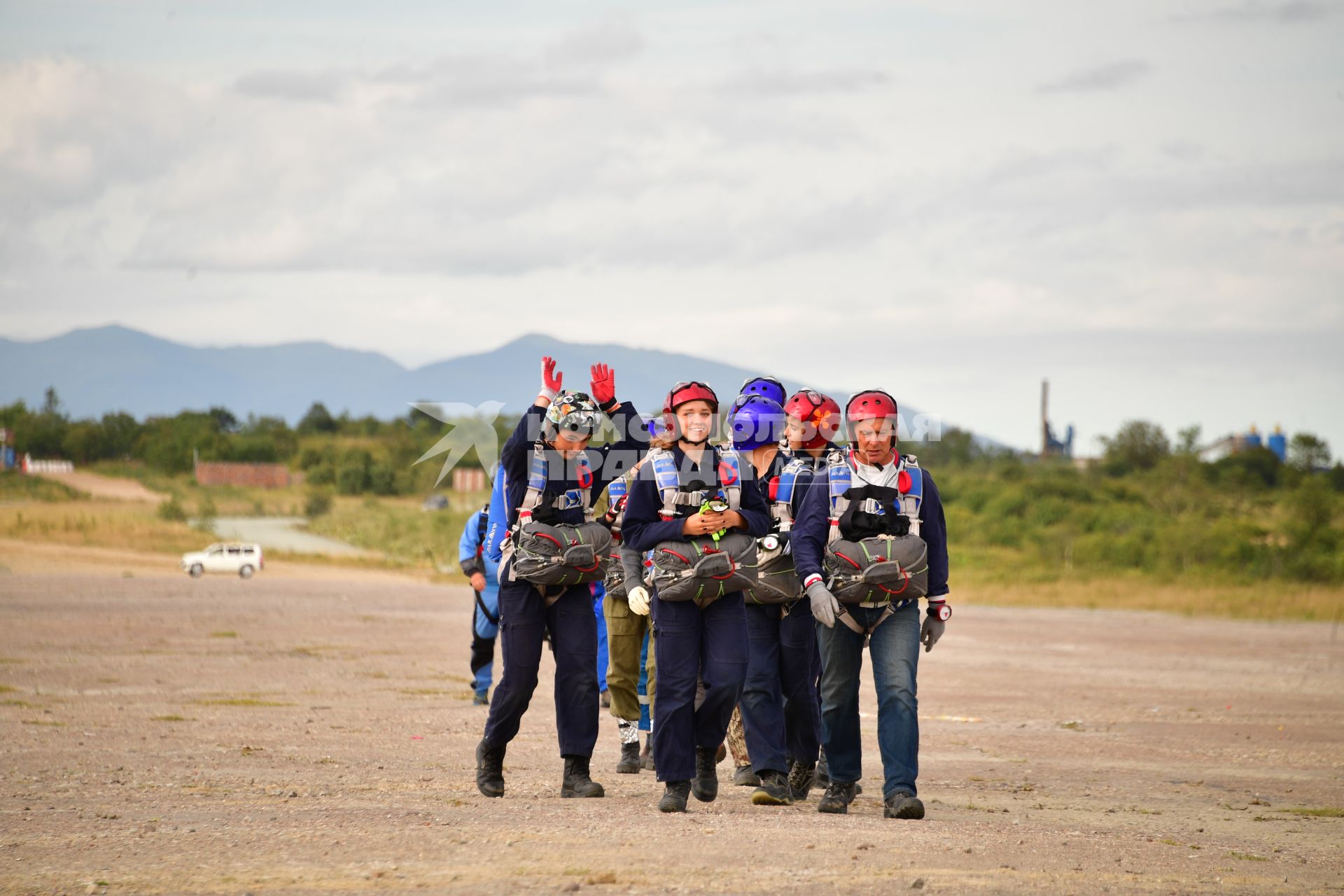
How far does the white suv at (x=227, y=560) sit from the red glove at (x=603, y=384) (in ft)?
134

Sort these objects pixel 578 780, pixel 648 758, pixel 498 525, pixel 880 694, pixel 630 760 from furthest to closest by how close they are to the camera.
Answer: pixel 648 758 < pixel 630 760 < pixel 498 525 < pixel 578 780 < pixel 880 694

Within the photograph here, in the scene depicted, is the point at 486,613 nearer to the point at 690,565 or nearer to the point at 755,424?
the point at 755,424

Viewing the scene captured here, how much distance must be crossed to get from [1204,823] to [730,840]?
349 centimetres

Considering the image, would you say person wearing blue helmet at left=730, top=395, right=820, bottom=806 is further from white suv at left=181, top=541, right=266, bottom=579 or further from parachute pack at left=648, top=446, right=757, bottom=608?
white suv at left=181, top=541, right=266, bottom=579

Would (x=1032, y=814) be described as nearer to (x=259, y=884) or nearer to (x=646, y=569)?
(x=646, y=569)

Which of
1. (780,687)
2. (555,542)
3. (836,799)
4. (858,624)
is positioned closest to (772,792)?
(836,799)

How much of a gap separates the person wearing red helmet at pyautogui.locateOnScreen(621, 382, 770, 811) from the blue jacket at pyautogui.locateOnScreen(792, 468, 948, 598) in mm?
245

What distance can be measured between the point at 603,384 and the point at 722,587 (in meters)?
1.75

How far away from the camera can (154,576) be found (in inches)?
1816

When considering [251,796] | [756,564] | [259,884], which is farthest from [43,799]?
[756,564]

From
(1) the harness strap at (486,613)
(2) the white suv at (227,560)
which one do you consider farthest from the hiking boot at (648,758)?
(2) the white suv at (227,560)

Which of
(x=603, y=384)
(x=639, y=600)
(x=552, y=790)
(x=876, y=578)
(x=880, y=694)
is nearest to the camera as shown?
(x=639, y=600)

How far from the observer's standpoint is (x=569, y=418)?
29.6 ft

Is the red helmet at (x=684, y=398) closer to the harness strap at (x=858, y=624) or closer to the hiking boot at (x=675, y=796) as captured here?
the harness strap at (x=858, y=624)
